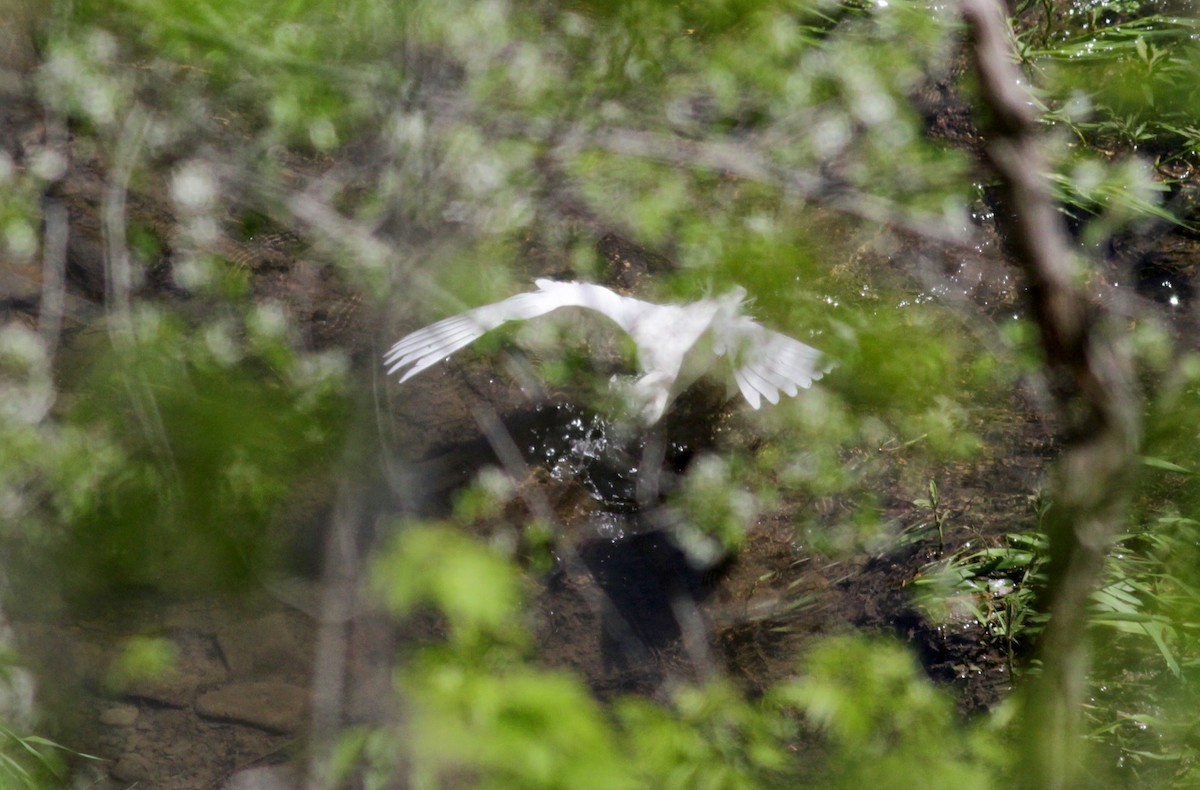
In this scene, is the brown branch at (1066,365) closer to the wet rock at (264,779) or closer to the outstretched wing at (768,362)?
the outstretched wing at (768,362)

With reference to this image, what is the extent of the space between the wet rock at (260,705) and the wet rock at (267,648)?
31mm

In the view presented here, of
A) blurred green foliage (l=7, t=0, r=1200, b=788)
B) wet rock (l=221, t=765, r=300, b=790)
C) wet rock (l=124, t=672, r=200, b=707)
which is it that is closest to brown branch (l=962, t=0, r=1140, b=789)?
blurred green foliage (l=7, t=0, r=1200, b=788)

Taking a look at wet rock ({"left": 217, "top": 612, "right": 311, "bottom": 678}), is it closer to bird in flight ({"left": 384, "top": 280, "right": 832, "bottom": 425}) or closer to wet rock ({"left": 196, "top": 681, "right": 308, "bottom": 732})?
wet rock ({"left": 196, "top": 681, "right": 308, "bottom": 732})

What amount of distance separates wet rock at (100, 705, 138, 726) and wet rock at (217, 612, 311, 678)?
0.22 meters

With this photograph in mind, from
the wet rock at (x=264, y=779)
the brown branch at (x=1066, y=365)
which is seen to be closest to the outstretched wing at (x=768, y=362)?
the wet rock at (x=264, y=779)

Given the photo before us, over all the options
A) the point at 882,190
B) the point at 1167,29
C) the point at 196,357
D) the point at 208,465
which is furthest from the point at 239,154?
the point at 1167,29

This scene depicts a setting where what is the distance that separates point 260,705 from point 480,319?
0.99m

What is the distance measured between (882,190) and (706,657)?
1349 millimetres

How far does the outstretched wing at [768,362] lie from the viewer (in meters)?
1.92

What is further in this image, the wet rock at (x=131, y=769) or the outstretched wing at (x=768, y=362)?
the outstretched wing at (x=768, y=362)

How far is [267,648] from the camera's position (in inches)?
72.1

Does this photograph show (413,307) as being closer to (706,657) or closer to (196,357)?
(196,357)

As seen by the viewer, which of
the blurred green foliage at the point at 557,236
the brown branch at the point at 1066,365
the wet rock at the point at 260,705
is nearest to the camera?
the brown branch at the point at 1066,365

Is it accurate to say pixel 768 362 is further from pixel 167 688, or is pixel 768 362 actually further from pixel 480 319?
pixel 167 688
